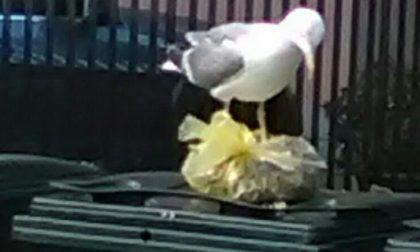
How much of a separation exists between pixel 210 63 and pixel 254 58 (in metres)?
0.06

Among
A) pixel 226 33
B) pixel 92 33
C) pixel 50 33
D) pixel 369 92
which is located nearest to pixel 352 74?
pixel 369 92

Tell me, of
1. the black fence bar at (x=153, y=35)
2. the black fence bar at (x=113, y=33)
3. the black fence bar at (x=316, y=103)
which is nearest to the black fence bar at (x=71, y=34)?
the black fence bar at (x=113, y=33)

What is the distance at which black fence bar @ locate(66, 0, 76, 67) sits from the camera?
409 cm

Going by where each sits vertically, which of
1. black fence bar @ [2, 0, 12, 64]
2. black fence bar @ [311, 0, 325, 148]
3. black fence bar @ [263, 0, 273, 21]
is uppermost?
black fence bar @ [263, 0, 273, 21]

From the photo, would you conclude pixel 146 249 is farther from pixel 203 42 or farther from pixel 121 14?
pixel 121 14

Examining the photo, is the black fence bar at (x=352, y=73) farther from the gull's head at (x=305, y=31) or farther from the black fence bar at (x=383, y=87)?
the gull's head at (x=305, y=31)

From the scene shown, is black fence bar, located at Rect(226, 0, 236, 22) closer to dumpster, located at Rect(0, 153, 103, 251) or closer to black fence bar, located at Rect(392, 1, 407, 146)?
black fence bar, located at Rect(392, 1, 407, 146)

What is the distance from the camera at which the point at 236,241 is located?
1.40m

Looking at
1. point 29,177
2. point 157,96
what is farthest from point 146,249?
point 157,96

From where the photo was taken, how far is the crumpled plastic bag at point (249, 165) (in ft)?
5.02

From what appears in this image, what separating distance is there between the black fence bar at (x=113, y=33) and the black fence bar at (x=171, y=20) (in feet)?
0.55

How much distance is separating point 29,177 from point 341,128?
2.59 metres

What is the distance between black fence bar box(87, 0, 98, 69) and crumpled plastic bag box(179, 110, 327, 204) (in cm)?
256

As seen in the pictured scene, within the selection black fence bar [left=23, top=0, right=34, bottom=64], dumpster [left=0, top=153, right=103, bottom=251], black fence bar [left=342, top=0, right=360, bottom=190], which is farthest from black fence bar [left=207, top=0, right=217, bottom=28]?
dumpster [left=0, top=153, right=103, bottom=251]
